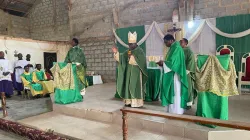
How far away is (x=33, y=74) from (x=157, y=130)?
5.02 m

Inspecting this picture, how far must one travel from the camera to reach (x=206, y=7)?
21.1 feet

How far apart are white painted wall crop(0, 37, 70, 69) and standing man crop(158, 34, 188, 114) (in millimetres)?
7480

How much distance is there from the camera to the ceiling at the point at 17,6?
10555 millimetres

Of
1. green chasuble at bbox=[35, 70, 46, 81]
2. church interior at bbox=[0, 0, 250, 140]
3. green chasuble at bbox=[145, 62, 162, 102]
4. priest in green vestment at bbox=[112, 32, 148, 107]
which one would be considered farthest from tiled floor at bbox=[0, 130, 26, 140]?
green chasuble at bbox=[35, 70, 46, 81]

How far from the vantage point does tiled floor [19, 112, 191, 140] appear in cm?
267

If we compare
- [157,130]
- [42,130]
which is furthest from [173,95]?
[42,130]

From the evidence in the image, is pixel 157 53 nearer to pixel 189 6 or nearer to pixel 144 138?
pixel 189 6

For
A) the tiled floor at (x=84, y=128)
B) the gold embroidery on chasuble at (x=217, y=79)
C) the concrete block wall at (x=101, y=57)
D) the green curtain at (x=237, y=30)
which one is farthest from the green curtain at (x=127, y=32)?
the gold embroidery on chasuble at (x=217, y=79)

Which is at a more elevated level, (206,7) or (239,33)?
(206,7)

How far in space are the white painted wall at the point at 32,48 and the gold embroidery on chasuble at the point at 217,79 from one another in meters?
8.03

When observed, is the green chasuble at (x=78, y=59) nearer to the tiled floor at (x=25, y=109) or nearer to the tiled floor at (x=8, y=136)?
the tiled floor at (x=25, y=109)

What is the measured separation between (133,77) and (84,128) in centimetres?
125

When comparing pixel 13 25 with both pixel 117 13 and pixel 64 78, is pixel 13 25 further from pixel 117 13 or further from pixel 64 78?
pixel 64 78

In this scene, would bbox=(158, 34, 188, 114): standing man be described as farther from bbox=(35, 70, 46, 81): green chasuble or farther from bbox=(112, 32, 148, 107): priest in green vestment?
bbox=(35, 70, 46, 81): green chasuble
